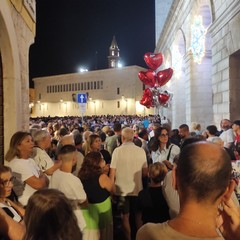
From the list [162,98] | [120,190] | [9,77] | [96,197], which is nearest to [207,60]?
[162,98]

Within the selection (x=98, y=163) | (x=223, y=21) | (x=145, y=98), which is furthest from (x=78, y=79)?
(x=98, y=163)

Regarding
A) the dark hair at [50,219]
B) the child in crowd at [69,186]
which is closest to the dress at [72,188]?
the child in crowd at [69,186]

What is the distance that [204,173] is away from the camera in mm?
1371

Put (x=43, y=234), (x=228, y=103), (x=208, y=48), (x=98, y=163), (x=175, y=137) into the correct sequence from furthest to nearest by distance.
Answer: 1. (x=208, y=48)
2. (x=228, y=103)
3. (x=175, y=137)
4. (x=98, y=163)
5. (x=43, y=234)

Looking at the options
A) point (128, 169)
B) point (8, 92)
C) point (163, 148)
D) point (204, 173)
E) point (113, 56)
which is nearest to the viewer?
point (204, 173)

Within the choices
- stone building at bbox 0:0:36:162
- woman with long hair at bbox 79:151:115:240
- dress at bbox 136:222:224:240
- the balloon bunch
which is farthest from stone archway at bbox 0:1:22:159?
the balloon bunch

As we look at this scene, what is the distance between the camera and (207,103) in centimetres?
1238

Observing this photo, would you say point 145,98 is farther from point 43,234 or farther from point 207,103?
point 43,234

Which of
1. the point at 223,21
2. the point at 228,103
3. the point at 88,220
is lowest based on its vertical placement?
the point at 88,220

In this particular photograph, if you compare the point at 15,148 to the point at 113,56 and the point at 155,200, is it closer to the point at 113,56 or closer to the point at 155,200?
the point at 155,200

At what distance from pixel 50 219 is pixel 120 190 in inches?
111

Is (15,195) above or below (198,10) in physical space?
below

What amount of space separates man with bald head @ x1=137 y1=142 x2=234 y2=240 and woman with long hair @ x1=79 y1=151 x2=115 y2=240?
7.44ft

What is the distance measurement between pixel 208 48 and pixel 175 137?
6.24m
